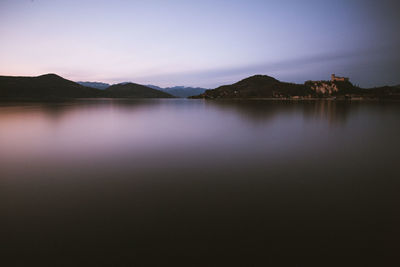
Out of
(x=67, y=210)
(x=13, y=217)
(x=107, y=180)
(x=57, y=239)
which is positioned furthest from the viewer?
(x=107, y=180)

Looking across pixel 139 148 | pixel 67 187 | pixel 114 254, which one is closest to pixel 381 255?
pixel 114 254

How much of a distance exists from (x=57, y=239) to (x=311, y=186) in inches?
378

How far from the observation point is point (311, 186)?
Result: 342 inches

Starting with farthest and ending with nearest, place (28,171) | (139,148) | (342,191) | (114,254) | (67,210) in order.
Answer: (139,148) → (28,171) → (342,191) → (67,210) → (114,254)

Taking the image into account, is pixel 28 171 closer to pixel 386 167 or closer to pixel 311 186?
pixel 311 186

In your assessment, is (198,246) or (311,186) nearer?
(198,246)

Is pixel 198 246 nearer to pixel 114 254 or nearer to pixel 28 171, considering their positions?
pixel 114 254

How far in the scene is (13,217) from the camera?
623 cm

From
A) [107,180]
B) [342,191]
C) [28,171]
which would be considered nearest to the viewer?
[342,191]

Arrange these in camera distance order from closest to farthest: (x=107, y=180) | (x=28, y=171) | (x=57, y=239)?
(x=57, y=239) → (x=107, y=180) → (x=28, y=171)

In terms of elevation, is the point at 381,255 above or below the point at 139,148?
below

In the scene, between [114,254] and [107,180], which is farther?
[107,180]

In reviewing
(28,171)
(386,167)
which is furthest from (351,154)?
(28,171)

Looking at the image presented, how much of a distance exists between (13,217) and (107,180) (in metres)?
3.53
